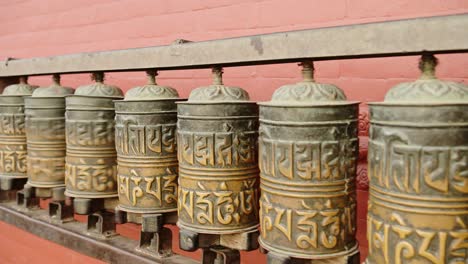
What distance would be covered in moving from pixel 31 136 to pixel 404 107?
1059mm

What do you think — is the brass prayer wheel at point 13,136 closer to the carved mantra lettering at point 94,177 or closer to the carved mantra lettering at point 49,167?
the carved mantra lettering at point 49,167

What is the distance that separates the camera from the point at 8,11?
2475 mm

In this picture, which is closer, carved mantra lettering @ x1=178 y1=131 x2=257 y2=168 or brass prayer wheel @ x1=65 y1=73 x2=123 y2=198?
carved mantra lettering @ x1=178 y1=131 x2=257 y2=168

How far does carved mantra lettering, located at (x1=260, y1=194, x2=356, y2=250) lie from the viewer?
0.82m

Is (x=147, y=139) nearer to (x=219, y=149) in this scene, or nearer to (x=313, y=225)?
(x=219, y=149)

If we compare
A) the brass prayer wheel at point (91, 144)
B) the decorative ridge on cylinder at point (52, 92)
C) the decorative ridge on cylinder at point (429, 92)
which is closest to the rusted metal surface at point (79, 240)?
the brass prayer wheel at point (91, 144)

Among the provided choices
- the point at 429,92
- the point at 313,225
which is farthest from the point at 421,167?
the point at 313,225

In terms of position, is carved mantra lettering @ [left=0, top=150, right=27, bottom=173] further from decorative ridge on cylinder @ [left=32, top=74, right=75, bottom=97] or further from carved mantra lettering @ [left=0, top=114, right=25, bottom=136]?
Result: decorative ridge on cylinder @ [left=32, top=74, right=75, bottom=97]

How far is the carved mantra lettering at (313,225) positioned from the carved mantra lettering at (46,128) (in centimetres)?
76

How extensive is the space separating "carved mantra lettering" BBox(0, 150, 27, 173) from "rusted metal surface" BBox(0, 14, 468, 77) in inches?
15.2

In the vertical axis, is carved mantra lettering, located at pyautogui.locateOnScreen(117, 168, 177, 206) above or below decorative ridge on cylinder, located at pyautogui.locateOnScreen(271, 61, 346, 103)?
below

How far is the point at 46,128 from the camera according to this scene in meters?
1.31

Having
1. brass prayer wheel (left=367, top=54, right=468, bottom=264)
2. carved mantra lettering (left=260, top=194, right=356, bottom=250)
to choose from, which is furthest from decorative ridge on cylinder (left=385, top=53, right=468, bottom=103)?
carved mantra lettering (left=260, top=194, right=356, bottom=250)

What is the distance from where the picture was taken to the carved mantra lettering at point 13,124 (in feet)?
4.67
